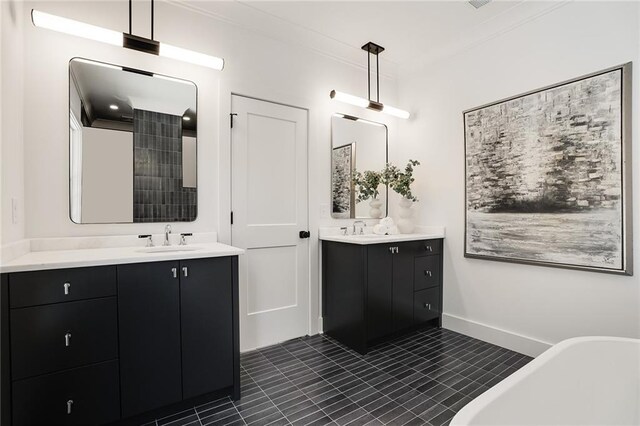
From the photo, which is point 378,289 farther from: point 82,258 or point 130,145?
point 130,145

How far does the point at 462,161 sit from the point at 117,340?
3082mm

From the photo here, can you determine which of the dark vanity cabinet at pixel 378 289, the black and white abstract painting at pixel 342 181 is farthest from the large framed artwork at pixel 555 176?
the black and white abstract painting at pixel 342 181

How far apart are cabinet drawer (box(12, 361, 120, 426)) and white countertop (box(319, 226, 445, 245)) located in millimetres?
1816

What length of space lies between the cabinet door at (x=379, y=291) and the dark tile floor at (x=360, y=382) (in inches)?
8.0

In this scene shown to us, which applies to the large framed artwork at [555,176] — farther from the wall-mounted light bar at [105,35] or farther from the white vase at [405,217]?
the wall-mounted light bar at [105,35]

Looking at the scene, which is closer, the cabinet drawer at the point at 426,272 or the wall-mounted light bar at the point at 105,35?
the wall-mounted light bar at the point at 105,35

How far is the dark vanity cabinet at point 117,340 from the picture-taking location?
142cm

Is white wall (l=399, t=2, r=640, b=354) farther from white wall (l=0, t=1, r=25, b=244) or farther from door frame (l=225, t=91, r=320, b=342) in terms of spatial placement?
white wall (l=0, t=1, r=25, b=244)

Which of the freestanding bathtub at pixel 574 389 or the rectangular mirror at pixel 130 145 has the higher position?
the rectangular mirror at pixel 130 145

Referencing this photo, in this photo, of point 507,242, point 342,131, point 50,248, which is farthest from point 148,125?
point 507,242

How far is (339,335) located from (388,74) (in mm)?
2949

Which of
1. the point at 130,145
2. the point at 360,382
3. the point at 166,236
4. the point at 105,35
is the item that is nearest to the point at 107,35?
the point at 105,35

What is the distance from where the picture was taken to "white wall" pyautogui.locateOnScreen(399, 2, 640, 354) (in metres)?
2.09

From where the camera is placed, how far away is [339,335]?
2.82 metres
